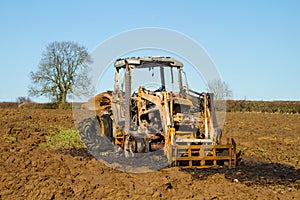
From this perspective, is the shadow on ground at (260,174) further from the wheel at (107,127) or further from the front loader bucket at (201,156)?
the wheel at (107,127)

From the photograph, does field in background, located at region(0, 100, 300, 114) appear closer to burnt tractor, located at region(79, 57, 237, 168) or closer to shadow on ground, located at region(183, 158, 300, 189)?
burnt tractor, located at region(79, 57, 237, 168)

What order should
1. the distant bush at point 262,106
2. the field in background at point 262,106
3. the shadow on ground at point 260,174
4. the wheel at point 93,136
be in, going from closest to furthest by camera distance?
the shadow on ground at point 260,174 → the wheel at point 93,136 → the field in background at point 262,106 → the distant bush at point 262,106

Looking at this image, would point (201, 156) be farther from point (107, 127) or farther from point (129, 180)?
point (107, 127)

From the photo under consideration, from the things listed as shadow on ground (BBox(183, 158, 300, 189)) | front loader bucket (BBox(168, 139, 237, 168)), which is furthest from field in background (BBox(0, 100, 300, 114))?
front loader bucket (BBox(168, 139, 237, 168))

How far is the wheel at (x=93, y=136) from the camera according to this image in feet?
39.4

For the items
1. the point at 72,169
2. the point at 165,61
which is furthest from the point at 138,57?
the point at 72,169

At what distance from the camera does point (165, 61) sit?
34.8 feet

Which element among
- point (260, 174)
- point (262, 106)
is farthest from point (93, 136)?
point (262, 106)

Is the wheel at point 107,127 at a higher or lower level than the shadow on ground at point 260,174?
higher

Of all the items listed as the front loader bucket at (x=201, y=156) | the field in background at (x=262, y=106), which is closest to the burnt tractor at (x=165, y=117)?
the front loader bucket at (x=201, y=156)

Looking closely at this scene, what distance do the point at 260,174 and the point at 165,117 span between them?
2401 millimetres

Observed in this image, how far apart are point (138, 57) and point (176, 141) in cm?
218

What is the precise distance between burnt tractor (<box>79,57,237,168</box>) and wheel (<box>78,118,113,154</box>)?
75cm

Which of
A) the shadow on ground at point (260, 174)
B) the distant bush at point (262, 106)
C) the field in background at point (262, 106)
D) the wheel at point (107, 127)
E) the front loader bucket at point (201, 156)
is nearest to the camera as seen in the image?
the shadow on ground at point (260, 174)
